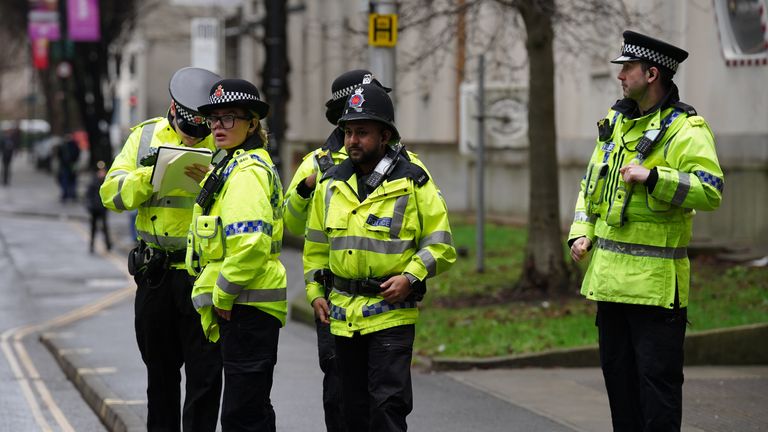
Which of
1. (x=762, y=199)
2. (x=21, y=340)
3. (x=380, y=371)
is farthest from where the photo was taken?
(x=762, y=199)

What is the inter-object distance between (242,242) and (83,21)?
30972 mm

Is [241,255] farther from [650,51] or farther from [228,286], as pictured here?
[650,51]

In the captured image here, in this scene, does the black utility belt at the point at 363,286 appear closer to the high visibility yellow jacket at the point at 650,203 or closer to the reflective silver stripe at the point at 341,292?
the reflective silver stripe at the point at 341,292

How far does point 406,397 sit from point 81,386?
4.81 metres

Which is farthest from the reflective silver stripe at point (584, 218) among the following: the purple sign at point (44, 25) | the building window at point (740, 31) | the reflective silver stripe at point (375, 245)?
the purple sign at point (44, 25)

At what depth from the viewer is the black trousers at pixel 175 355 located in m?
6.92

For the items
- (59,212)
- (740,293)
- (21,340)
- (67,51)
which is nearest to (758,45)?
(740,293)

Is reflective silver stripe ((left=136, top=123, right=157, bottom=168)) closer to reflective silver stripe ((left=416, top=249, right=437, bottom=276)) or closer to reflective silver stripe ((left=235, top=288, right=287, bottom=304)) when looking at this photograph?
reflective silver stripe ((left=235, top=288, right=287, bottom=304))

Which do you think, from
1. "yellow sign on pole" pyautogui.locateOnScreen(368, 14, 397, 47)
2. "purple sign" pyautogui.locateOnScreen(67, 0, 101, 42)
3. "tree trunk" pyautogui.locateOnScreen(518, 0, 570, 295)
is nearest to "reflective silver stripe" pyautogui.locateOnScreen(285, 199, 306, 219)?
"yellow sign on pole" pyautogui.locateOnScreen(368, 14, 397, 47)

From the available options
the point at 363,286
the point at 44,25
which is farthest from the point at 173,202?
the point at 44,25

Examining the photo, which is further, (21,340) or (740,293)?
(21,340)

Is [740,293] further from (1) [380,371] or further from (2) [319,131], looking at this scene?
(2) [319,131]

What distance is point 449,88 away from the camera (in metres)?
27.6

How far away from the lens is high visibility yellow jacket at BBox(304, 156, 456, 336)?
602cm
